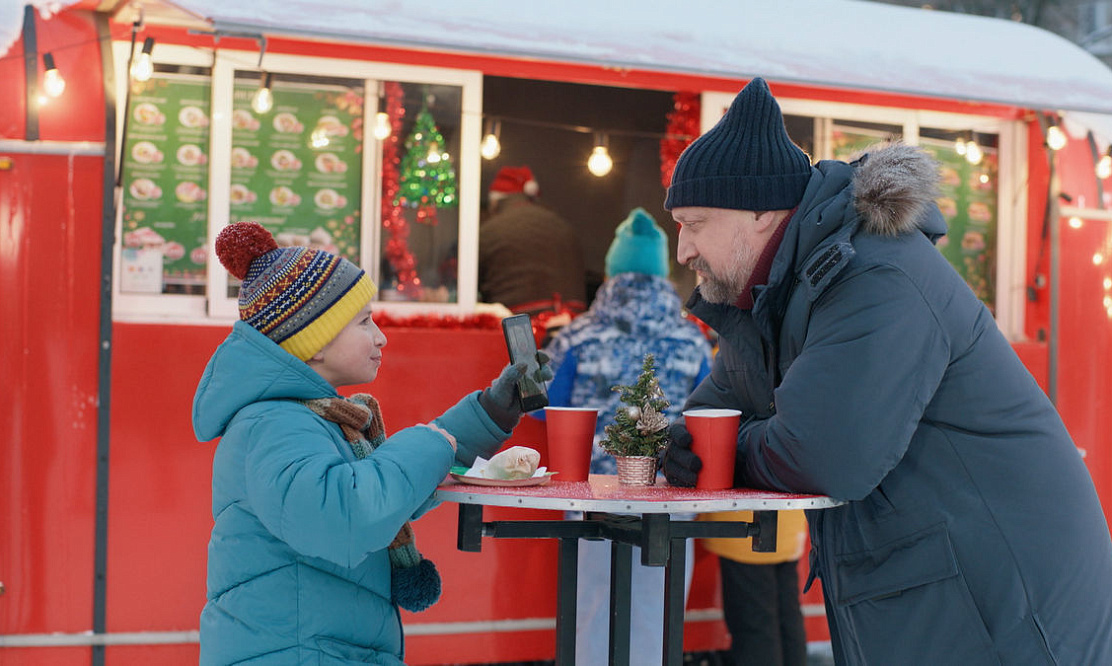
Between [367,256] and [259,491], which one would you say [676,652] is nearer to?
[259,491]

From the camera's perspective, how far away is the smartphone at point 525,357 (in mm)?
2703

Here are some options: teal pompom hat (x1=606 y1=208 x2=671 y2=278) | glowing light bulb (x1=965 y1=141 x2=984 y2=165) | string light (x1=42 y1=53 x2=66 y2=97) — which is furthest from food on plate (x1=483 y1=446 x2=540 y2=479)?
glowing light bulb (x1=965 y1=141 x2=984 y2=165)

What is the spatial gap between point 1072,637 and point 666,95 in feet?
22.1

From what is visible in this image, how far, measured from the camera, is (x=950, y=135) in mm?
6297

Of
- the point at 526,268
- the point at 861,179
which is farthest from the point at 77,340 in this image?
the point at 861,179

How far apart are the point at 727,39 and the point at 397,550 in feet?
10.3

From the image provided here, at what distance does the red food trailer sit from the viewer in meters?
4.69

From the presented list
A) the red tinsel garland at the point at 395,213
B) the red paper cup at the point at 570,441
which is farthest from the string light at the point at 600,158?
the red paper cup at the point at 570,441

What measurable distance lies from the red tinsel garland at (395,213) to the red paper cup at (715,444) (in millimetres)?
3274

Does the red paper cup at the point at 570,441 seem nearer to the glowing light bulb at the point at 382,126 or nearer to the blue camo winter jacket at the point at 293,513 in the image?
the blue camo winter jacket at the point at 293,513

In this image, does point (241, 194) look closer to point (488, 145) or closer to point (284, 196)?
point (284, 196)

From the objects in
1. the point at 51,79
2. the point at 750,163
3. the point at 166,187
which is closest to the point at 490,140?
the point at 166,187

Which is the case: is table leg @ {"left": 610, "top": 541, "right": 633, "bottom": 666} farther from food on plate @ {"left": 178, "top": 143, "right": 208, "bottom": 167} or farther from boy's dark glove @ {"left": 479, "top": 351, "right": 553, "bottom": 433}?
food on plate @ {"left": 178, "top": 143, "right": 208, "bottom": 167}

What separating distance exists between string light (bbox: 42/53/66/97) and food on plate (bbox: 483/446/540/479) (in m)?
3.19
